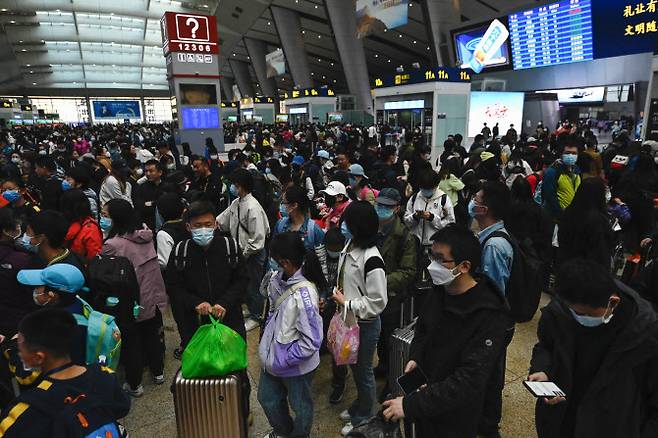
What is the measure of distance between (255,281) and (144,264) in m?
1.57

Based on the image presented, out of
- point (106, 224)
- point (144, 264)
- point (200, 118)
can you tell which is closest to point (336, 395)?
point (144, 264)

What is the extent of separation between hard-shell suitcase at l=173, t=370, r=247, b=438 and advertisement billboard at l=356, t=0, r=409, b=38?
2101 cm

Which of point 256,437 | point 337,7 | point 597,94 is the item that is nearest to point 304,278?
point 256,437

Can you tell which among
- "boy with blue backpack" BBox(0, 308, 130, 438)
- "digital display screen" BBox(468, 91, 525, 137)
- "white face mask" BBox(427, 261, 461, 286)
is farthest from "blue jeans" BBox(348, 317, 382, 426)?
"digital display screen" BBox(468, 91, 525, 137)

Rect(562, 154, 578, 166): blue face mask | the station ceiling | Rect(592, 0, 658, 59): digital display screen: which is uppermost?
the station ceiling

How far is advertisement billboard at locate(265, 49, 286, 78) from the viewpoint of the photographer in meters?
39.4

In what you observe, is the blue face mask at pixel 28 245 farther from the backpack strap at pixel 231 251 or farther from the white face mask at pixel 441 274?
the white face mask at pixel 441 274

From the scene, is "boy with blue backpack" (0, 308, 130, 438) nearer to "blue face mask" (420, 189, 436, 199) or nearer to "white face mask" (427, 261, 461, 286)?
"white face mask" (427, 261, 461, 286)

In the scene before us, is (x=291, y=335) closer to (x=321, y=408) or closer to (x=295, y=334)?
(x=295, y=334)

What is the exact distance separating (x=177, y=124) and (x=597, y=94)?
68.8 ft

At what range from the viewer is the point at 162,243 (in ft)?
11.2

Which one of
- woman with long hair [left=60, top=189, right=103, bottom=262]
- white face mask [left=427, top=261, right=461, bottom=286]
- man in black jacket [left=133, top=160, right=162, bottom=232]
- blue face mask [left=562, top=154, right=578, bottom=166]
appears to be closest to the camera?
white face mask [left=427, top=261, right=461, bottom=286]

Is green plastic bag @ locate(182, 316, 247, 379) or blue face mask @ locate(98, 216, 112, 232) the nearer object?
green plastic bag @ locate(182, 316, 247, 379)

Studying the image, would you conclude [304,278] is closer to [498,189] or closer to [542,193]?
[498,189]
